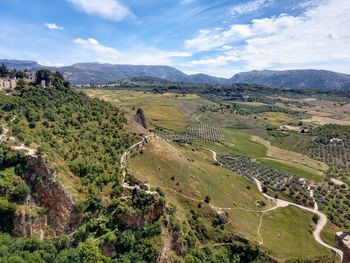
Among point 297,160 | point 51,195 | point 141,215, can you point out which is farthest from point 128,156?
point 297,160

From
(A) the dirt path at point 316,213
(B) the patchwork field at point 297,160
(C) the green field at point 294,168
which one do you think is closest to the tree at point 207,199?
(A) the dirt path at point 316,213

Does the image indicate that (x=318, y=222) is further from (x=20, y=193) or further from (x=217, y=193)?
(x=20, y=193)

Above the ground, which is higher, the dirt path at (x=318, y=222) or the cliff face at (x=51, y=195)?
the cliff face at (x=51, y=195)

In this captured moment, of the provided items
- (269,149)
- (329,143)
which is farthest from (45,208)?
(329,143)

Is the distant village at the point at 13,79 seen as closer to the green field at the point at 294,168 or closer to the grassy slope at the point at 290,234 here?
the grassy slope at the point at 290,234

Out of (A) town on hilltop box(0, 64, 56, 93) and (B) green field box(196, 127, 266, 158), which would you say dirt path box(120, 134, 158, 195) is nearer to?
(A) town on hilltop box(0, 64, 56, 93)

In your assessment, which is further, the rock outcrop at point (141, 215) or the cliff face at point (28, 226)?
the rock outcrop at point (141, 215)

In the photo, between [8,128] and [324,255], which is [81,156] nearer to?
[8,128]

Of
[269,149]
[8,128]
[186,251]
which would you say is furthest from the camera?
[269,149]
